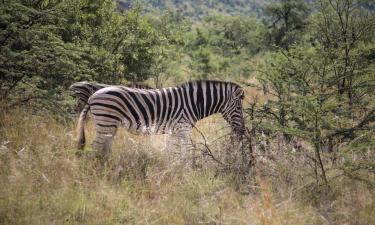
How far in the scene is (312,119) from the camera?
495cm

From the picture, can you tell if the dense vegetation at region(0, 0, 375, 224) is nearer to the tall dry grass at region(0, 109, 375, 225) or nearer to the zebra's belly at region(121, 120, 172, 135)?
the tall dry grass at region(0, 109, 375, 225)

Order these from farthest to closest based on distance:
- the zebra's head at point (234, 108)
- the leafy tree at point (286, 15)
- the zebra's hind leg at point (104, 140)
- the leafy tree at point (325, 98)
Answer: the leafy tree at point (286, 15) → the zebra's head at point (234, 108) → the zebra's hind leg at point (104, 140) → the leafy tree at point (325, 98)

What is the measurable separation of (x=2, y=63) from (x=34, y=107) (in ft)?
2.87

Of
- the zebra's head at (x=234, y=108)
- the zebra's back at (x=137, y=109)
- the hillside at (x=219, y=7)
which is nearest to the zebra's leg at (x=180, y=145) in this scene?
the zebra's back at (x=137, y=109)

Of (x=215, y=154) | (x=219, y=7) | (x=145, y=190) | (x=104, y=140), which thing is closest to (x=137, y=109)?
(x=104, y=140)

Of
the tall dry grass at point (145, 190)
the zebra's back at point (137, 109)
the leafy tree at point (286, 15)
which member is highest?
the leafy tree at point (286, 15)

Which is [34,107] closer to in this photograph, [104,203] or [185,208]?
[104,203]

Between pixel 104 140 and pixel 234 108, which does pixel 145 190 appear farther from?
pixel 234 108

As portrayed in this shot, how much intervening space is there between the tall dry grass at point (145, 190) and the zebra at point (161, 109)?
352mm

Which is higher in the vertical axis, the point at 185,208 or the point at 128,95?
the point at 128,95

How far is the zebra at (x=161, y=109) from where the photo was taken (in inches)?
231

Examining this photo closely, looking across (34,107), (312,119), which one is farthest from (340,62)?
(34,107)

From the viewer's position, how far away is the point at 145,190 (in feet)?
15.9

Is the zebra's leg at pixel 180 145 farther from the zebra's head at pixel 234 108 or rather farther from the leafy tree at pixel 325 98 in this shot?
the leafy tree at pixel 325 98
